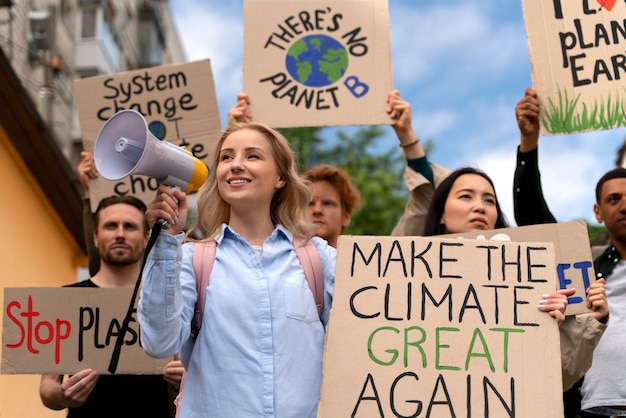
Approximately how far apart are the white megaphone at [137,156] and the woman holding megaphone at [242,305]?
0.18ft

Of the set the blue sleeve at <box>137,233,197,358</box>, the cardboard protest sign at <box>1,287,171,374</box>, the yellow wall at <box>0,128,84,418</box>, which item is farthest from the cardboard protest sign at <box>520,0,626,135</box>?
the yellow wall at <box>0,128,84,418</box>

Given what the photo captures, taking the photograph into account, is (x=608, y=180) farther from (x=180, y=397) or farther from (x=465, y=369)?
(x=180, y=397)

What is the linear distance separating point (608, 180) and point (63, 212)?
284 inches

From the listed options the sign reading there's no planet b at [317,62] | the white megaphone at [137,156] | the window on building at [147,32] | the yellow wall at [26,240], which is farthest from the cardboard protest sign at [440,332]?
the window on building at [147,32]

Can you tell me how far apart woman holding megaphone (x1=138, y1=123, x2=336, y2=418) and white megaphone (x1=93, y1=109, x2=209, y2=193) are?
56mm

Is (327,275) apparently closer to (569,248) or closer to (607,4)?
(569,248)

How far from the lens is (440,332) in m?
2.93

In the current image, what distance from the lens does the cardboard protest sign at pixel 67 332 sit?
12.8 feet

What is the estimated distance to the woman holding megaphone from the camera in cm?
281

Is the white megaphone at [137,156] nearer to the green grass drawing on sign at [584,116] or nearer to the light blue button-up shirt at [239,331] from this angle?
the light blue button-up shirt at [239,331]

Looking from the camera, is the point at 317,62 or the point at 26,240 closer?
the point at 317,62

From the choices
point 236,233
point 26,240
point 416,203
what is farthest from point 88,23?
point 236,233

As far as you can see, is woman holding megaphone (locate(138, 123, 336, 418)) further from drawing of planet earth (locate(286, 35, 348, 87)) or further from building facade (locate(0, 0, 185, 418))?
building facade (locate(0, 0, 185, 418))

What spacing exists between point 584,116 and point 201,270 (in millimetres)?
2159
